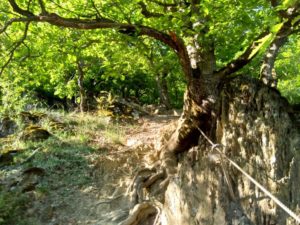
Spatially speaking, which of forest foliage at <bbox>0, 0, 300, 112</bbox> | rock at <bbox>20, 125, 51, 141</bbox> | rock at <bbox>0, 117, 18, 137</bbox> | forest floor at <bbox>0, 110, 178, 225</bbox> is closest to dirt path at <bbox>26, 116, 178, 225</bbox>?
forest floor at <bbox>0, 110, 178, 225</bbox>

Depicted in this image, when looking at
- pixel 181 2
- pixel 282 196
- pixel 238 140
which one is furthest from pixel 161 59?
pixel 282 196

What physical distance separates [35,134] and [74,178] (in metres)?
2.21

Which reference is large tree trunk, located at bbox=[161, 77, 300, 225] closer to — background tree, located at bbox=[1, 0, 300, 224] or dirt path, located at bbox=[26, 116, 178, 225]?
background tree, located at bbox=[1, 0, 300, 224]

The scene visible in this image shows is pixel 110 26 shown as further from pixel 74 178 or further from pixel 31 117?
pixel 31 117

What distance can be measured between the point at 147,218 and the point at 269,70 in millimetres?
3242

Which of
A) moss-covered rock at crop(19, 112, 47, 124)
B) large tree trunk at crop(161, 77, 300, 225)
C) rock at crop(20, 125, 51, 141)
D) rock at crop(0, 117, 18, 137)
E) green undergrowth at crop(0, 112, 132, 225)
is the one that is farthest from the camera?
rock at crop(0, 117, 18, 137)

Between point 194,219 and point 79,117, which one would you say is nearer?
point 194,219

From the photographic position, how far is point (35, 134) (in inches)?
338

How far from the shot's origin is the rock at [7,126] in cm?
1013

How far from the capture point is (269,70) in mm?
5832

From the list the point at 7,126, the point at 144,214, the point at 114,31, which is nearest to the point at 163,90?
the point at 7,126

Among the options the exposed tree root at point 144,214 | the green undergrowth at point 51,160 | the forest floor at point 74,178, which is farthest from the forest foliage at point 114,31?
the exposed tree root at point 144,214

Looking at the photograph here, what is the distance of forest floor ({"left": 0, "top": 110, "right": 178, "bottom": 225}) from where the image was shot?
5.96 meters

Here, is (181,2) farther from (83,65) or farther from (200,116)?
(83,65)
